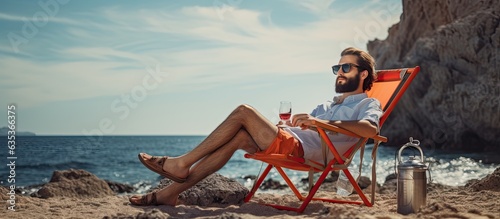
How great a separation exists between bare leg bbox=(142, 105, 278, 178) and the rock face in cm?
1870

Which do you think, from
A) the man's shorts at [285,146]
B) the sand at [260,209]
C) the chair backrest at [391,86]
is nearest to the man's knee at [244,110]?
the man's shorts at [285,146]

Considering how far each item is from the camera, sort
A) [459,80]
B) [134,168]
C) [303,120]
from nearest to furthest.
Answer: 1. [303,120]
2. [459,80]
3. [134,168]

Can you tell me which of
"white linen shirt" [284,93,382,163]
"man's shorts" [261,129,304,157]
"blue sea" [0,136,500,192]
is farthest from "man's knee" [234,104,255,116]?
"blue sea" [0,136,500,192]

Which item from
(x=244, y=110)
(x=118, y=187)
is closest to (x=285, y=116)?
(x=244, y=110)

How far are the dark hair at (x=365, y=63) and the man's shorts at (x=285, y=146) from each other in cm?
82

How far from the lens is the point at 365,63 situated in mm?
4176

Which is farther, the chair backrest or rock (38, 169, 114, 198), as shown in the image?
rock (38, 169, 114, 198)

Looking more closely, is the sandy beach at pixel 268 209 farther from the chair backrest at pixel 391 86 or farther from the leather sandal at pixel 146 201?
the chair backrest at pixel 391 86

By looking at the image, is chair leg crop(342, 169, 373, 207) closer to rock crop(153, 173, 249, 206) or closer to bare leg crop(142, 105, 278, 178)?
bare leg crop(142, 105, 278, 178)

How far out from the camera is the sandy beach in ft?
10.5

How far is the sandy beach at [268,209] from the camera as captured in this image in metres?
3.21

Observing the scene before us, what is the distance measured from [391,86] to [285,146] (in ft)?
3.53

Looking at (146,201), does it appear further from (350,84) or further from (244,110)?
(350,84)

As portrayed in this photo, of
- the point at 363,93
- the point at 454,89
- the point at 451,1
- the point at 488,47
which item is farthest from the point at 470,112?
the point at 363,93
